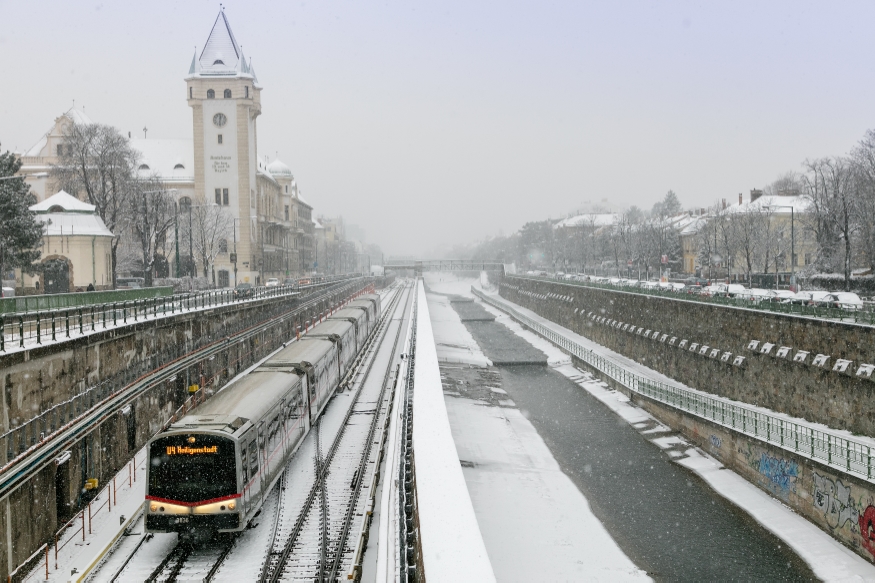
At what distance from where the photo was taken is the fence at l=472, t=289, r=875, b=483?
2203 centimetres

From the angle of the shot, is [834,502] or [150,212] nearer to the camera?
[834,502]

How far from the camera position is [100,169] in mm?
58781

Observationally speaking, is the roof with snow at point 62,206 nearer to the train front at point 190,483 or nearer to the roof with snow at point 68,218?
the roof with snow at point 68,218

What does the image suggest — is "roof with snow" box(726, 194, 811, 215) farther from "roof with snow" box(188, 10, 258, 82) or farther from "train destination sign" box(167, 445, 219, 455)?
"train destination sign" box(167, 445, 219, 455)

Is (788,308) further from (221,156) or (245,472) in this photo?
(221,156)

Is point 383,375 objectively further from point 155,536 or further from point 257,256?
point 257,256

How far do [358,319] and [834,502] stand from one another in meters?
28.2

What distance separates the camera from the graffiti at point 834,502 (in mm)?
21094

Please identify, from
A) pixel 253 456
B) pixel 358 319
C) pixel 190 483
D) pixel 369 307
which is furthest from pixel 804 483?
pixel 369 307

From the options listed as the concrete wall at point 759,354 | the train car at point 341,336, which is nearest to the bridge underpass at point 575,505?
the train car at point 341,336

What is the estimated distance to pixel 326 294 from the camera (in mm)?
77438

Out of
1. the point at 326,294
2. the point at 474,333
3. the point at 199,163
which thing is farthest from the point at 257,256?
the point at 474,333

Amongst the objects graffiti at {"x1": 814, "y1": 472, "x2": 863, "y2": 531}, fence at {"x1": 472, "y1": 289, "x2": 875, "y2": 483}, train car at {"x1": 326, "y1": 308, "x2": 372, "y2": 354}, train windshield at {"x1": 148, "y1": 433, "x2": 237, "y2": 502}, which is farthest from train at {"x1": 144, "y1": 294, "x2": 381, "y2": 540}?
train car at {"x1": 326, "y1": 308, "x2": 372, "y2": 354}

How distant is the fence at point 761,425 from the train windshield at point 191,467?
51.3ft
